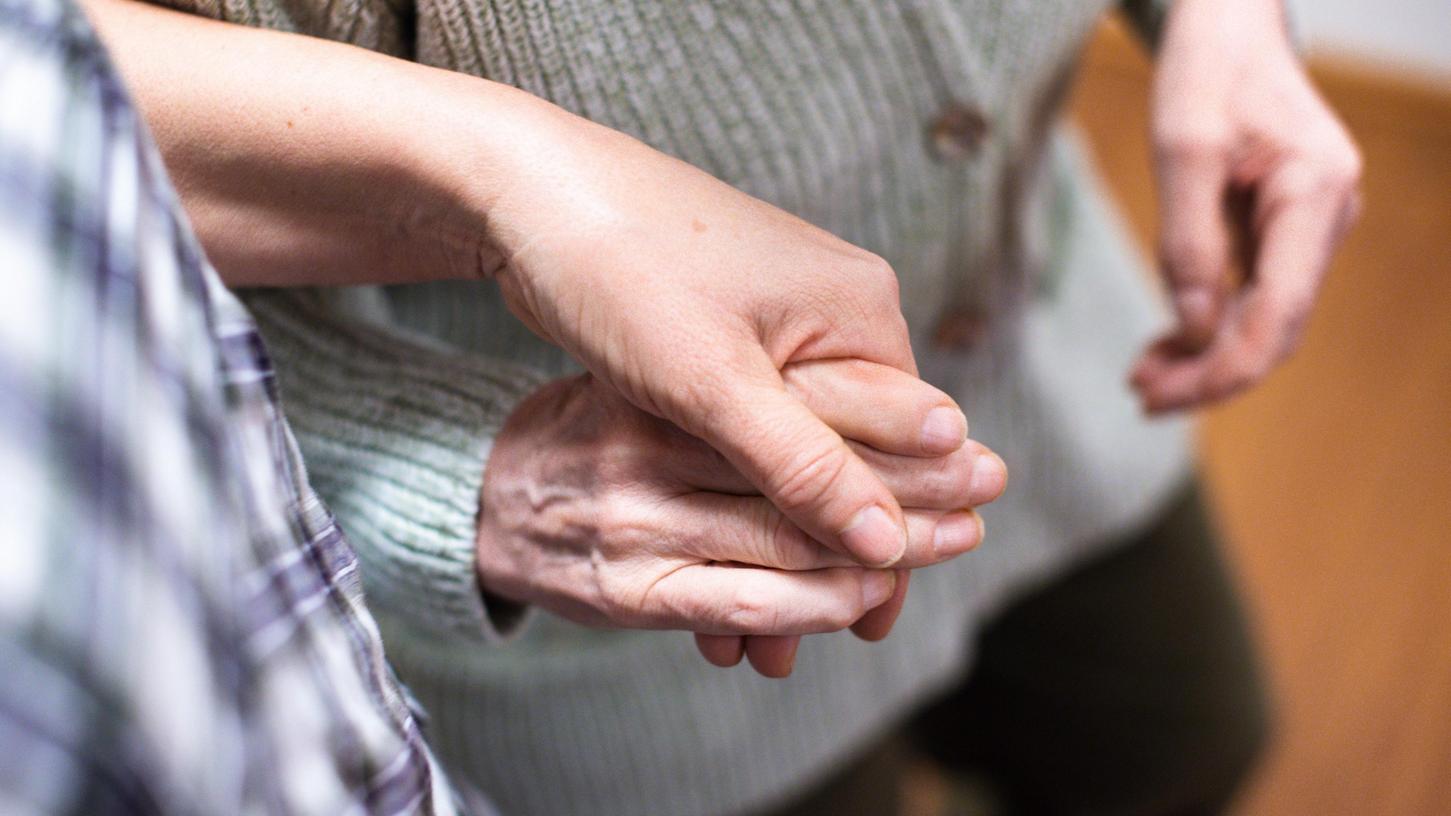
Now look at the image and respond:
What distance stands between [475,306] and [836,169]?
5.2 inches

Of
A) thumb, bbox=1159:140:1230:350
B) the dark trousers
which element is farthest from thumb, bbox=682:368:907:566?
the dark trousers

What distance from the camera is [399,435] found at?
0.37 meters

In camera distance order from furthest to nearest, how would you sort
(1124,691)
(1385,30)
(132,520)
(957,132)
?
1. (1385,30)
2. (1124,691)
3. (957,132)
4. (132,520)

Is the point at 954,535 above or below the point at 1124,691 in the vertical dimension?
above

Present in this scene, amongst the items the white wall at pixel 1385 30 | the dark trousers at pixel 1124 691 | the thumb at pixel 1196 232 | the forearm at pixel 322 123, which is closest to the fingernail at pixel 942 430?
the forearm at pixel 322 123

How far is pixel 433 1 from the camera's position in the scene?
1.00 feet

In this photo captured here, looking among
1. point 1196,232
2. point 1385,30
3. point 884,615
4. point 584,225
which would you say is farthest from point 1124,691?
point 1385,30

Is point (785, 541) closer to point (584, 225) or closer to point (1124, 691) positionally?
point (584, 225)

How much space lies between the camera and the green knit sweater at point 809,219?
35cm

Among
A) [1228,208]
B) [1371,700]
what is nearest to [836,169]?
[1228,208]

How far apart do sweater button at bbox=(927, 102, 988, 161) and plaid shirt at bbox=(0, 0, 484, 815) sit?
260mm

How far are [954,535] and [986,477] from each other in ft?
0.06

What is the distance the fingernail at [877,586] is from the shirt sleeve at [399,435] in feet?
0.40

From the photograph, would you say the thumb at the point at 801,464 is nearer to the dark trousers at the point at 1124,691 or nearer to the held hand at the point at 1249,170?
the held hand at the point at 1249,170
